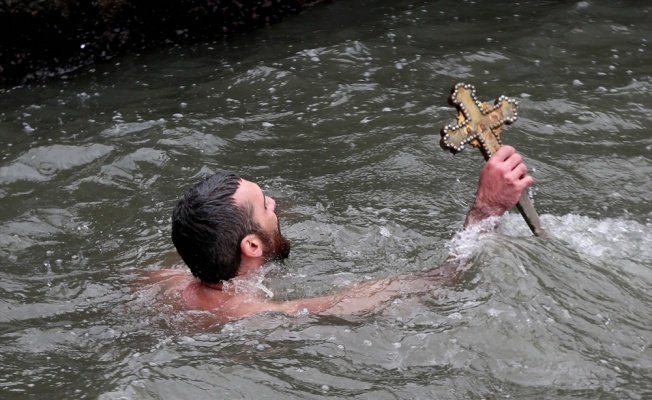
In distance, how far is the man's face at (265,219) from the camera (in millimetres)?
5043

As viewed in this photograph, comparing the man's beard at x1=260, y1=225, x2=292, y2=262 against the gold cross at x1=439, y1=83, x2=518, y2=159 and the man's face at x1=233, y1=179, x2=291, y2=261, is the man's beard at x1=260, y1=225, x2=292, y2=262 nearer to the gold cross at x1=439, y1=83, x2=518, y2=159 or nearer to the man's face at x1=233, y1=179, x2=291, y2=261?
the man's face at x1=233, y1=179, x2=291, y2=261

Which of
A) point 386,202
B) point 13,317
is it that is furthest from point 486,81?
point 13,317

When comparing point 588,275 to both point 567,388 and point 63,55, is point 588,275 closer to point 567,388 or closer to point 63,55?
point 567,388

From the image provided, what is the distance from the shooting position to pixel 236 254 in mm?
5008

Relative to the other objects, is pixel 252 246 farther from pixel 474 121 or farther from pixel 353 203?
pixel 353 203

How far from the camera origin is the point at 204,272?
5.04 metres

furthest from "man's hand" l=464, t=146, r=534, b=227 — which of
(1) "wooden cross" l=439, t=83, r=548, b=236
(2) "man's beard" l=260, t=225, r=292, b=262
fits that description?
(2) "man's beard" l=260, t=225, r=292, b=262

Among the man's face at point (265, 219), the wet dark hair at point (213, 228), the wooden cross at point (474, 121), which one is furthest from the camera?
the man's face at point (265, 219)

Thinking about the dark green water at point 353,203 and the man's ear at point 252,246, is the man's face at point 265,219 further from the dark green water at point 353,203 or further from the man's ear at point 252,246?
the dark green water at point 353,203

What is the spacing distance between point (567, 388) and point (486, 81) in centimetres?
433

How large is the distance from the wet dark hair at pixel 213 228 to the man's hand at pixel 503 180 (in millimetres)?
1258

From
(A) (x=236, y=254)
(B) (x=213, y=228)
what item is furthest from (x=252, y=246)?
(B) (x=213, y=228)

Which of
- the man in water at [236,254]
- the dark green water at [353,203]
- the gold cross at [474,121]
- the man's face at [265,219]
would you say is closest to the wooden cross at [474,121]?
the gold cross at [474,121]

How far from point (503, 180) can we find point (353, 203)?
2091mm
